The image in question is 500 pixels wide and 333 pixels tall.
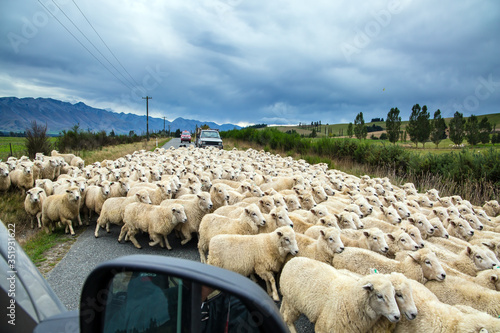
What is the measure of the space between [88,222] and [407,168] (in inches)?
651

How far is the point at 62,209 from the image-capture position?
26.0ft

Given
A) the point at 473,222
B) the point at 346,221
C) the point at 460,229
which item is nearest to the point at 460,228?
the point at 460,229

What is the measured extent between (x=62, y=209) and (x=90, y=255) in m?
2.62

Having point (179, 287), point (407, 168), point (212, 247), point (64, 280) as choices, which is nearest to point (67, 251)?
point (64, 280)

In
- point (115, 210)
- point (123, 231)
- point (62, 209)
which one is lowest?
point (123, 231)

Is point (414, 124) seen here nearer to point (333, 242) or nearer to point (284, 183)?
point (284, 183)

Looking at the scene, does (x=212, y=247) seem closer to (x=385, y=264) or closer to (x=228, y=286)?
(x=385, y=264)

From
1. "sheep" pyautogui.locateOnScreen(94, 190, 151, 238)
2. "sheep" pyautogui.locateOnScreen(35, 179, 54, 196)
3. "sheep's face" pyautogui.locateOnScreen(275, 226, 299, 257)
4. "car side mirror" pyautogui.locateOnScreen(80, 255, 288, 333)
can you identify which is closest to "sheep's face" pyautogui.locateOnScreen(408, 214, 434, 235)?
"sheep's face" pyautogui.locateOnScreen(275, 226, 299, 257)

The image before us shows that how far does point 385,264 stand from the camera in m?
4.48

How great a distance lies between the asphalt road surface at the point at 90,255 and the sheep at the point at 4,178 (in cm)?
523

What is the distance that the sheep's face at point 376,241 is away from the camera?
5122 millimetres

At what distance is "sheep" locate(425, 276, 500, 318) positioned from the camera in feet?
11.9

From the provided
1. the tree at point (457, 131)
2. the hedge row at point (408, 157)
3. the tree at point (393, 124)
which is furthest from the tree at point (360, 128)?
the hedge row at point (408, 157)

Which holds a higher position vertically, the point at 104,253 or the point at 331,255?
the point at 331,255
